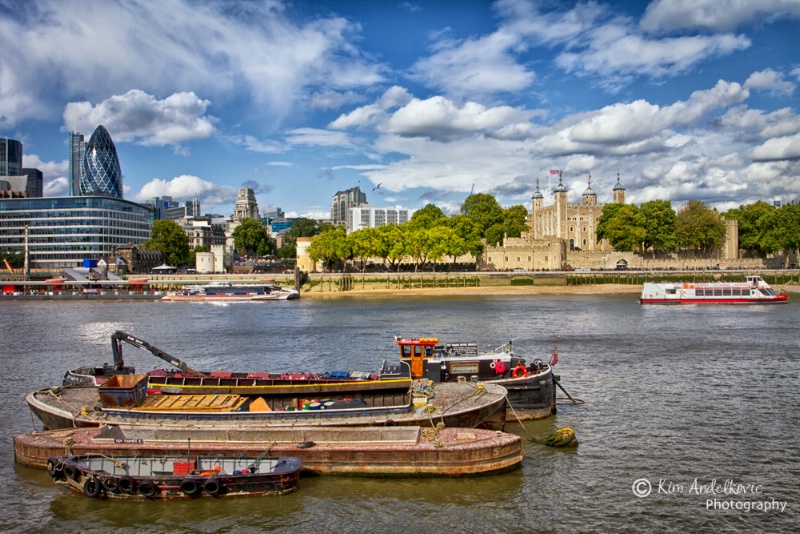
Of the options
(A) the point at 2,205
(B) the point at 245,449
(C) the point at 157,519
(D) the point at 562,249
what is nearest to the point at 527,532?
(B) the point at 245,449

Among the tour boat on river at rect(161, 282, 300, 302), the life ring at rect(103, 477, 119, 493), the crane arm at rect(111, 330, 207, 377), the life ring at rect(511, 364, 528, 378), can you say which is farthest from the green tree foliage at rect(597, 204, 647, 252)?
the life ring at rect(103, 477, 119, 493)

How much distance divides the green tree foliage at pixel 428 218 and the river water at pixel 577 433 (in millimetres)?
82228

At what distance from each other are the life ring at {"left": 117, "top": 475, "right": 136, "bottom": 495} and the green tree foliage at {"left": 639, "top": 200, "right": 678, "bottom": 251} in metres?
131

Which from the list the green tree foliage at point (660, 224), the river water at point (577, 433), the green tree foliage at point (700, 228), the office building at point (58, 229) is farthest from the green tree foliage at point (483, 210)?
the office building at point (58, 229)

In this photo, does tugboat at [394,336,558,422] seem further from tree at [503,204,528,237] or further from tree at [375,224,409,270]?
tree at [503,204,528,237]

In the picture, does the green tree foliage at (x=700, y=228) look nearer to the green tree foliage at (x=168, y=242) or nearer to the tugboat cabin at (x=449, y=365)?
the tugboat cabin at (x=449, y=365)

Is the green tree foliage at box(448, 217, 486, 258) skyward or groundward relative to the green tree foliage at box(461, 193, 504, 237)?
groundward

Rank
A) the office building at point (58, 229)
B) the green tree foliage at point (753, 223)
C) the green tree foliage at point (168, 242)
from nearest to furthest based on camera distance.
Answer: the green tree foliage at point (753, 223), the green tree foliage at point (168, 242), the office building at point (58, 229)

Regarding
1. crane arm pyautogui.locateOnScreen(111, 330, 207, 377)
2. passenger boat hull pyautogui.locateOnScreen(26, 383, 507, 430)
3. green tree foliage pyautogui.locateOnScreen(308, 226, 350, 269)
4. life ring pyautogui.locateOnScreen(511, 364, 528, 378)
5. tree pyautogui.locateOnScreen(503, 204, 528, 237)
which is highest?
tree pyautogui.locateOnScreen(503, 204, 528, 237)

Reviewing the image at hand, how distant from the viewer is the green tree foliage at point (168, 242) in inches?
6614

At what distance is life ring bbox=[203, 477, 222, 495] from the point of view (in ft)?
70.7

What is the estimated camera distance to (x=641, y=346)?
50.9m

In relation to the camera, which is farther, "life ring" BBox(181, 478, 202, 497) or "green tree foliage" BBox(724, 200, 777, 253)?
"green tree foliage" BBox(724, 200, 777, 253)

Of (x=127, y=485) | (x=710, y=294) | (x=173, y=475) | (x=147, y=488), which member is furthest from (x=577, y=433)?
(x=710, y=294)
